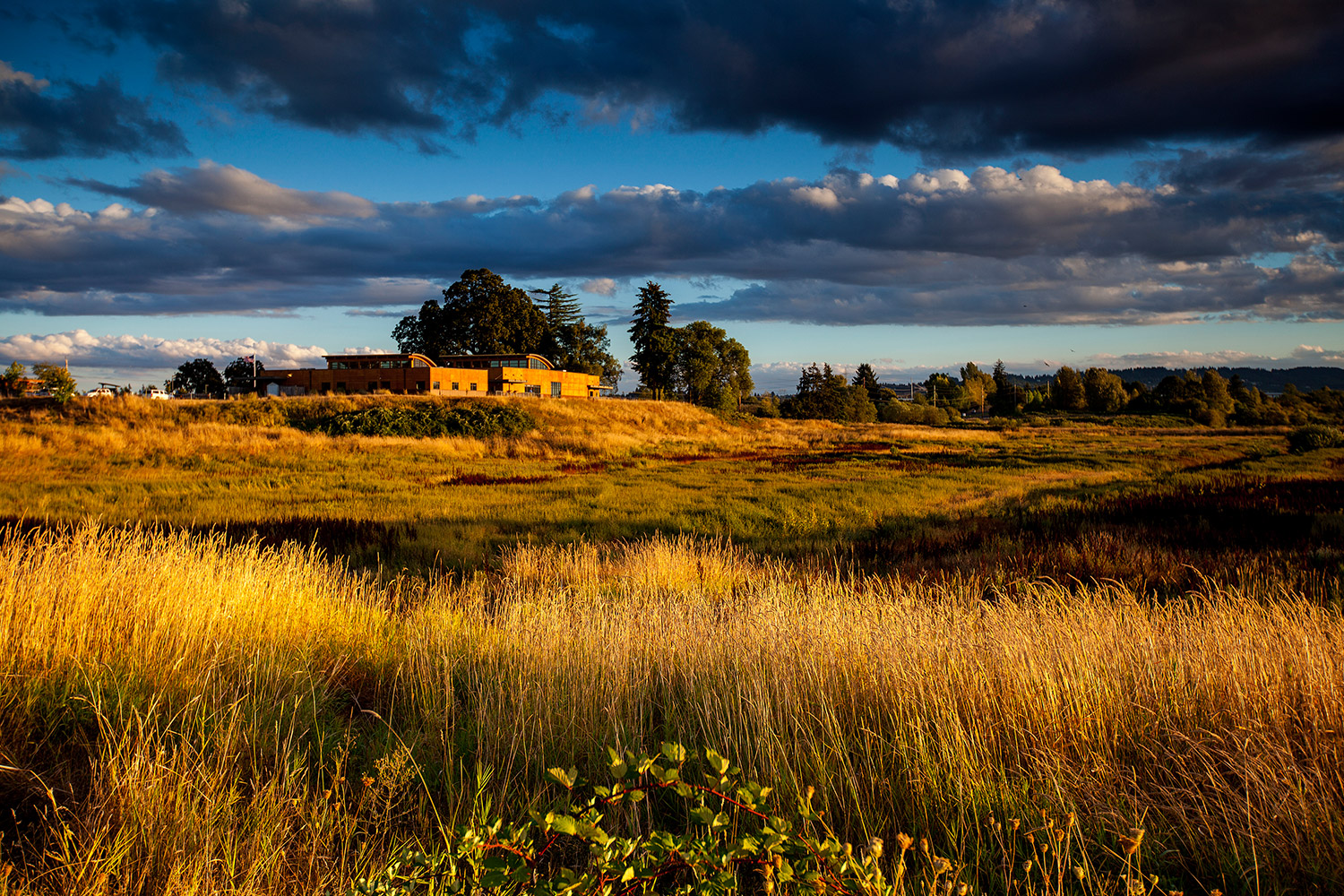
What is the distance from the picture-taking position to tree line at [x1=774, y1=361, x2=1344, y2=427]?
8894cm

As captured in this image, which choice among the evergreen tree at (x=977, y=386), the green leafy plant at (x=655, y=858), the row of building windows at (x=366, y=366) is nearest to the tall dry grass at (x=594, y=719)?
the green leafy plant at (x=655, y=858)

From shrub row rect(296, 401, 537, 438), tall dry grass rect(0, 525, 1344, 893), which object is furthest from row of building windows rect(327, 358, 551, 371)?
tall dry grass rect(0, 525, 1344, 893)

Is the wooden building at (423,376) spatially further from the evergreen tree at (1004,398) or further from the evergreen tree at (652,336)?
the evergreen tree at (1004,398)

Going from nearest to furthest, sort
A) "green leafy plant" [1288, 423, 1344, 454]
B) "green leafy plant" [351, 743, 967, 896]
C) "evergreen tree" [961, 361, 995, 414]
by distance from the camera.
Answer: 1. "green leafy plant" [351, 743, 967, 896]
2. "green leafy plant" [1288, 423, 1344, 454]
3. "evergreen tree" [961, 361, 995, 414]

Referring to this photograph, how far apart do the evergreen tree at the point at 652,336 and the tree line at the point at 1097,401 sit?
69.0 feet

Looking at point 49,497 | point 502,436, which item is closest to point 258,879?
point 49,497

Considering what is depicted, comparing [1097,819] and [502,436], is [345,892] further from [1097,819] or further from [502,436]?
[502,436]

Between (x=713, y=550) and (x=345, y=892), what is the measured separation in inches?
354

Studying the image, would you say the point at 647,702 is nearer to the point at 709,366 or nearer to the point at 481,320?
the point at 481,320

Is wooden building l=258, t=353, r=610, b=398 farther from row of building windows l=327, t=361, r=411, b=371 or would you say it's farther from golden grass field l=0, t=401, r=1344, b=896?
golden grass field l=0, t=401, r=1344, b=896

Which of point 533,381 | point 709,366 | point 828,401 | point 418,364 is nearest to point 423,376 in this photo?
point 418,364

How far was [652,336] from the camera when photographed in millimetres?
77500

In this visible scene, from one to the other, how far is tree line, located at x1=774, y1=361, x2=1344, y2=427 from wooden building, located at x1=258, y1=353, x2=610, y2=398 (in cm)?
3824

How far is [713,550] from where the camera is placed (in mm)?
11047
